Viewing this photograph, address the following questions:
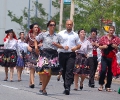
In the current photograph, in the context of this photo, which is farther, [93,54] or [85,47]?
[93,54]

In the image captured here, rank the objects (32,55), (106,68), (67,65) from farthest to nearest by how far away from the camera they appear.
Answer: (106,68)
(32,55)
(67,65)

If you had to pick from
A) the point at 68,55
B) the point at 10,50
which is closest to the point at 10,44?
the point at 10,50

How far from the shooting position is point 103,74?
16.6 meters

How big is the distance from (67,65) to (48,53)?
1.96ft

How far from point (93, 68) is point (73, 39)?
4076mm

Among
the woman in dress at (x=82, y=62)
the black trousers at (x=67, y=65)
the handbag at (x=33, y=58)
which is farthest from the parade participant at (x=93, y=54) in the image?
the black trousers at (x=67, y=65)

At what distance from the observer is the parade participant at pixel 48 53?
46.1ft

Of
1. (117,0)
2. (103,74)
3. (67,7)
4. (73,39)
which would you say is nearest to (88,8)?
(117,0)

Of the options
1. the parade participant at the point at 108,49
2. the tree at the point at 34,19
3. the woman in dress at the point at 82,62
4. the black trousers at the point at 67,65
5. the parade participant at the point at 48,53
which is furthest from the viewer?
the tree at the point at 34,19

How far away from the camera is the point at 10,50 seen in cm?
1977

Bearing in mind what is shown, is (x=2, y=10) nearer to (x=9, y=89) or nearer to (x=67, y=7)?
(x=67, y=7)

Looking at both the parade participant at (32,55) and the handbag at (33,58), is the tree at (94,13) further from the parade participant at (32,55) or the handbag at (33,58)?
the handbag at (33,58)

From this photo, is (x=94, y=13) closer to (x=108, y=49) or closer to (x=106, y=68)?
(x=106, y=68)

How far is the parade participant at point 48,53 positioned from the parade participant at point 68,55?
218 millimetres
